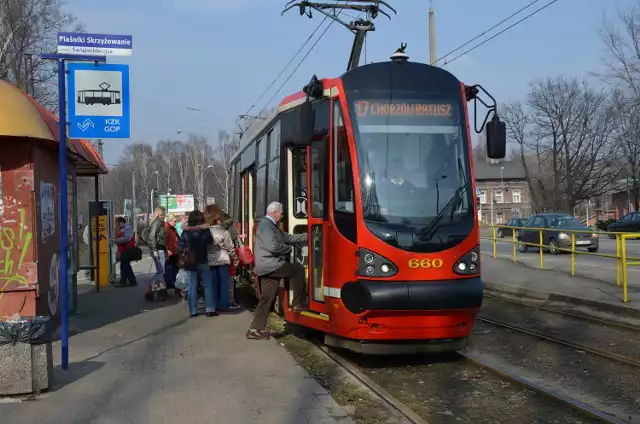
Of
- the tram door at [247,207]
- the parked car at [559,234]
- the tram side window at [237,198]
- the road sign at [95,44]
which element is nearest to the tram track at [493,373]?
the road sign at [95,44]

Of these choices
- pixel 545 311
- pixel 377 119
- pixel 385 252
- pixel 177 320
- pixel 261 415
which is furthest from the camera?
pixel 545 311

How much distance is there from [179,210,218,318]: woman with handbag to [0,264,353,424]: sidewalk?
0.77 meters

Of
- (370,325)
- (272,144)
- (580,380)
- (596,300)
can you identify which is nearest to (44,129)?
(272,144)

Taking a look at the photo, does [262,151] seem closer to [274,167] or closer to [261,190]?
[261,190]

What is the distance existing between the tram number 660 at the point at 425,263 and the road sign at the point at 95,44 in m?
3.77

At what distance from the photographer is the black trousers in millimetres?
8328

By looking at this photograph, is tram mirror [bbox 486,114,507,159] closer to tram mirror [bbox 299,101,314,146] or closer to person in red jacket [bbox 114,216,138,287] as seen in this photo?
tram mirror [bbox 299,101,314,146]

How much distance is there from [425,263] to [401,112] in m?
1.72

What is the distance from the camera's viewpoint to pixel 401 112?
7340 millimetres

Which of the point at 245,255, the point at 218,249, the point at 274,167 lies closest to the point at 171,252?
the point at 245,255

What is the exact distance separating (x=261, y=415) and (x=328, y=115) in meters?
3.55

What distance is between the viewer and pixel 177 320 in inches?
424

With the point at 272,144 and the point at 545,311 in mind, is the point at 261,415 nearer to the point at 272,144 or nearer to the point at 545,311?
the point at 272,144

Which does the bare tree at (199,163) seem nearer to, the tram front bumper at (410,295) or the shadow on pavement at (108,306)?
the shadow on pavement at (108,306)
